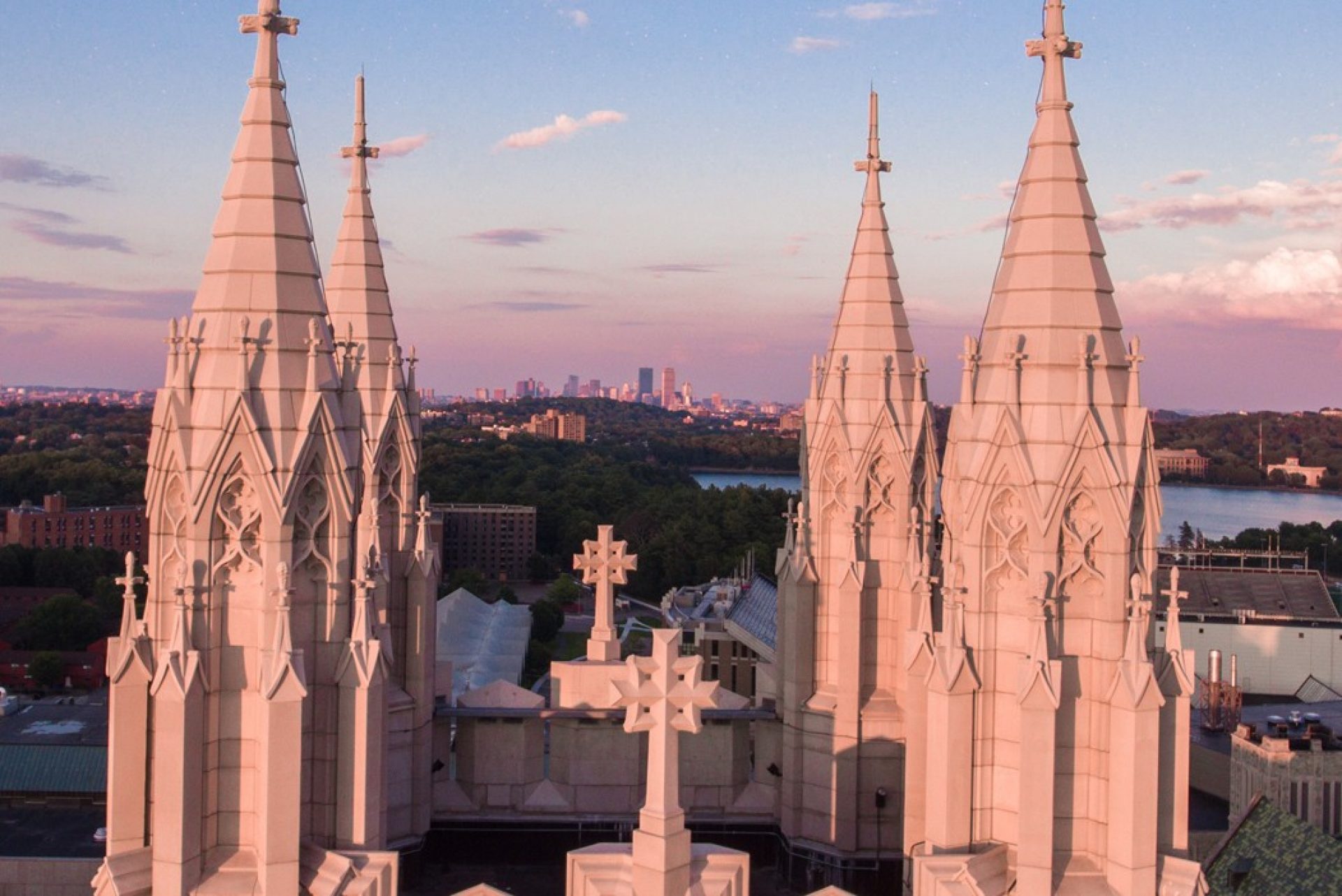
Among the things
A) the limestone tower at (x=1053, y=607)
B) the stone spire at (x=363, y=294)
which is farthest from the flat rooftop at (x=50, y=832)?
the limestone tower at (x=1053, y=607)

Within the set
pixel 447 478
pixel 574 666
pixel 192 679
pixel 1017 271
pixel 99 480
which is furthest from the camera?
pixel 447 478

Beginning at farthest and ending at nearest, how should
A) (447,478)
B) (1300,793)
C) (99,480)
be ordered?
1. (447,478)
2. (99,480)
3. (1300,793)

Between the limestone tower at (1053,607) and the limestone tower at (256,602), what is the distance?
18.6 ft

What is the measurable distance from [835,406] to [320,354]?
7.39 metres

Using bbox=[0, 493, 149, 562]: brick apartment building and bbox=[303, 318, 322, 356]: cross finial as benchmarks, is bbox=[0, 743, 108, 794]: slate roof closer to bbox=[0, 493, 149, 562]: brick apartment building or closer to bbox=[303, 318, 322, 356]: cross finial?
bbox=[303, 318, 322, 356]: cross finial

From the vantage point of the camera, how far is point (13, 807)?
1543 inches

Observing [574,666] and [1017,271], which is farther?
[574,666]

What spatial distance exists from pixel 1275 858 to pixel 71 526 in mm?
116574

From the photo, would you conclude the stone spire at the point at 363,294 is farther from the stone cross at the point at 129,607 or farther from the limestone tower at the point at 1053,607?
the limestone tower at the point at 1053,607

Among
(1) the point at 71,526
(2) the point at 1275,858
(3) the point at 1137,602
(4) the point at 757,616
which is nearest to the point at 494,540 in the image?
(1) the point at 71,526

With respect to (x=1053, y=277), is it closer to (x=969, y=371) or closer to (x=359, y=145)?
(x=969, y=371)

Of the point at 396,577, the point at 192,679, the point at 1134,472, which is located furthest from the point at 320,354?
the point at 1134,472

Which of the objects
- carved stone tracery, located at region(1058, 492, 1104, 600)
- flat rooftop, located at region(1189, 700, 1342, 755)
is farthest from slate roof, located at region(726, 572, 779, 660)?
carved stone tracery, located at region(1058, 492, 1104, 600)

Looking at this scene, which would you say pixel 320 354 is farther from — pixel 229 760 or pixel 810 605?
pixel 810 605
